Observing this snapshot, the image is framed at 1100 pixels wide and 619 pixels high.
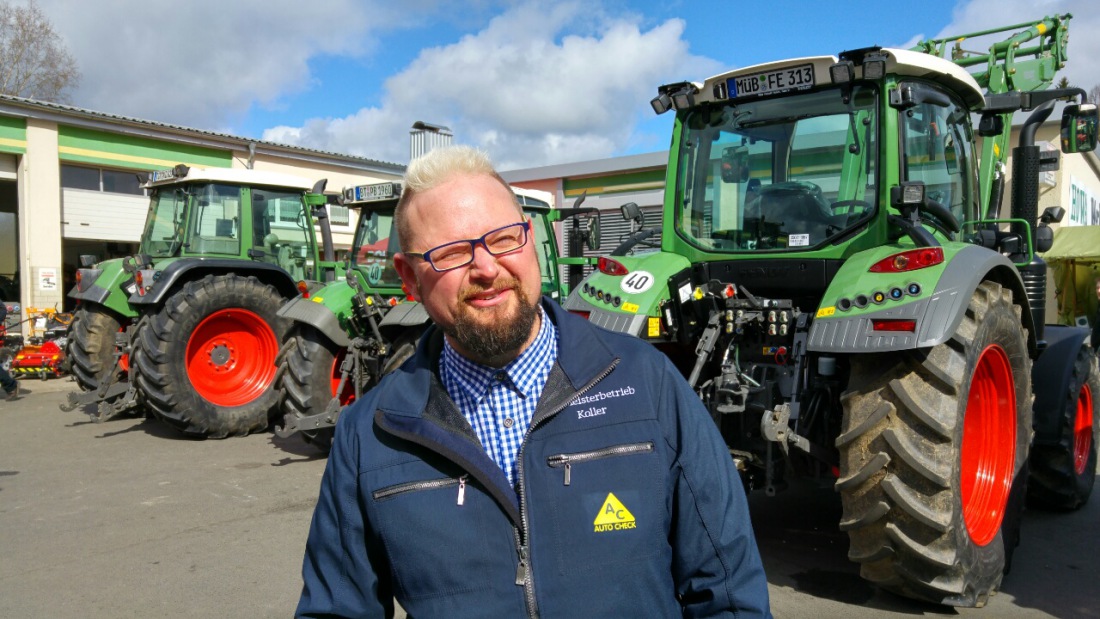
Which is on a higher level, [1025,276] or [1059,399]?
[1025,276]

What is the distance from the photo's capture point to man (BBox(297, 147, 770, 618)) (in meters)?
1.58

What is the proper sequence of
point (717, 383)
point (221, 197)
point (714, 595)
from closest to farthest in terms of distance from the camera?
1. point (714, 595)
2. point (717, 383)
3. point (221, 197)

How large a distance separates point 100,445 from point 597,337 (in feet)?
23.7

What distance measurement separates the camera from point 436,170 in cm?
173

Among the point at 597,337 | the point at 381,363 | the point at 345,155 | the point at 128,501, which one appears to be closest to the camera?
the point at 597,337

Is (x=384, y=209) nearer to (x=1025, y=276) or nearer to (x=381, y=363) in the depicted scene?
(x=381, y=363)

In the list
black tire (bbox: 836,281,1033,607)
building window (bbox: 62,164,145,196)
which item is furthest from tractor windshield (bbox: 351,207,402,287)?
building window (bbox: 62,164,145,196)

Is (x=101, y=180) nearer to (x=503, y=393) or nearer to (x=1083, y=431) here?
(x=1083, y=431)

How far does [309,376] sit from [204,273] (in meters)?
2.56

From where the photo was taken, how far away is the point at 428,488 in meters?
1.61

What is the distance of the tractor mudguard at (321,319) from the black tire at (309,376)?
11 centimetres

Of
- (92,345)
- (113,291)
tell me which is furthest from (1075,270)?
(92,345)

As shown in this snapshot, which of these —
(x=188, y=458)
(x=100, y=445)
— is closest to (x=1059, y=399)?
(x=188, y=458)

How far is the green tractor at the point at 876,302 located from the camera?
341 centimetres
